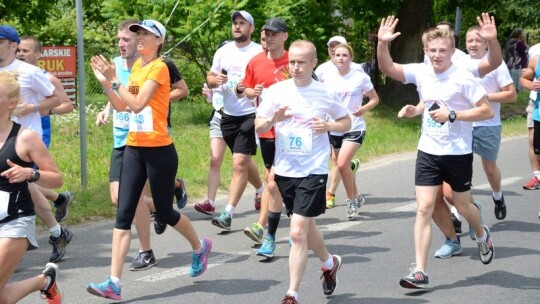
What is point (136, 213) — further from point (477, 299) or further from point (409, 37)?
point (409, 37)

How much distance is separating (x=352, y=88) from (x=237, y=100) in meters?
1.30

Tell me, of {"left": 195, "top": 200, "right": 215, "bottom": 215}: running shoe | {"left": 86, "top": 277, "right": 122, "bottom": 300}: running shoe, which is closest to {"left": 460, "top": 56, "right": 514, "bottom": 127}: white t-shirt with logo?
{"left": 195, "top": 200, "right": 215, "bottom": 215}: running shoe

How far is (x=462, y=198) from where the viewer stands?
7879 millimetres

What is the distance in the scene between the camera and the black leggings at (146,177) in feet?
23.9

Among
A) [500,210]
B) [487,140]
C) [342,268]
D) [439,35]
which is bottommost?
[342,268]

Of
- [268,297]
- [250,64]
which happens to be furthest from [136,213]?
[250,64]

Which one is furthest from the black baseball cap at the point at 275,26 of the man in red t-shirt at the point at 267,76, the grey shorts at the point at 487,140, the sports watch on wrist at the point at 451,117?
the grey shorts at the point at 487,140

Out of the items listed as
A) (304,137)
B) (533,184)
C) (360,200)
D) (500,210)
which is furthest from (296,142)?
(533,184)

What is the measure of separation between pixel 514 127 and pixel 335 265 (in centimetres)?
1314

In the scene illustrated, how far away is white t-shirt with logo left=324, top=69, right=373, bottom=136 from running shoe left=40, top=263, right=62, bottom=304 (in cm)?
479

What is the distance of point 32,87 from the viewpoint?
827cm

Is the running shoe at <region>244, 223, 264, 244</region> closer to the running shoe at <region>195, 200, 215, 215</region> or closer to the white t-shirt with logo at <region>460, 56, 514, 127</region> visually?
the running shoe at <region>195, 200, 215, 215</region>

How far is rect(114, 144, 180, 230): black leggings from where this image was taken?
7.29 metres

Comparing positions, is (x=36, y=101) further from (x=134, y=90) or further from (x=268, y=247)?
(x=268, y=247)
